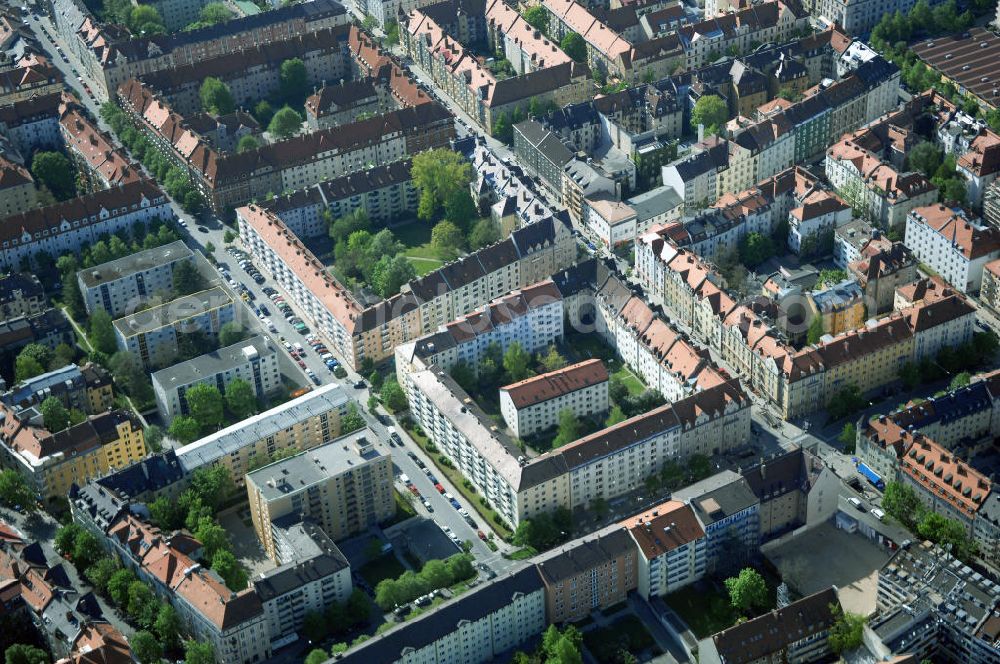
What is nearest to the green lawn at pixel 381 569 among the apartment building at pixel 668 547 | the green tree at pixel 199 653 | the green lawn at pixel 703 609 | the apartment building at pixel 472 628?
the apartment building at pixel 472 628

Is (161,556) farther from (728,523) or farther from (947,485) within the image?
(947,485)

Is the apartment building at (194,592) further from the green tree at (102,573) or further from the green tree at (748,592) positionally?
the green tree at (748,592)

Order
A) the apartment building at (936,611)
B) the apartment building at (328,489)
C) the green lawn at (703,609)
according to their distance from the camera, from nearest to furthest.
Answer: the apartment building at (936,611)
the green lawn at (703,609)
the apartment building at (328,489)

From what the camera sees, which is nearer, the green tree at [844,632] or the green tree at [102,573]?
the green tree at [844,632]

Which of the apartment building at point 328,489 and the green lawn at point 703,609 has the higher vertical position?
the apartment building at point 328,489

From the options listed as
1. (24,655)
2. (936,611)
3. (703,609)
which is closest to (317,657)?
(24,655)

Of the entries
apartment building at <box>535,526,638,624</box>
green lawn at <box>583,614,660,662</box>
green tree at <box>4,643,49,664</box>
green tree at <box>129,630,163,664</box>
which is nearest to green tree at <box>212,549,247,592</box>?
green tree at <box>129,630,163,664</box>
